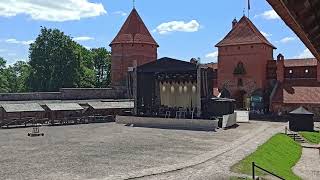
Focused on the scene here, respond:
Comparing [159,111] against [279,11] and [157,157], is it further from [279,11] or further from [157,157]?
[279,11]

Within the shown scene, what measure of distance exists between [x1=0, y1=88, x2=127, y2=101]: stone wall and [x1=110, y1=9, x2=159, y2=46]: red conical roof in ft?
17.9

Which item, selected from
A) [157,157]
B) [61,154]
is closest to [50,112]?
[61,154]

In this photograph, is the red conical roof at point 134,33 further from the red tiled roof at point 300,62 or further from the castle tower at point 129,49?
the red tiled roof at point 300,62

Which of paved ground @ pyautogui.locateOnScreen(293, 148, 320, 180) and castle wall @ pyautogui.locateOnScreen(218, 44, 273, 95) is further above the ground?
castle wall @ pyautogui.locateOnScreen(218, 44, 273, 95)

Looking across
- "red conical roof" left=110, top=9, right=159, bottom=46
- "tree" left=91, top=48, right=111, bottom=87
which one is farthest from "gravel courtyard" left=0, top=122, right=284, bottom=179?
"tree" left=91, top=48, right=111, bottom=87

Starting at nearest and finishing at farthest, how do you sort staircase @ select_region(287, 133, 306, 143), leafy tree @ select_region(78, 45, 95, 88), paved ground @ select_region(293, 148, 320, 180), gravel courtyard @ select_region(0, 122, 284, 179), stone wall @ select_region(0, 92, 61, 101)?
gravel courtyard @ select_region(0, 122, 284, 179) < paved ground @ select_region(293, 148, 320, 180) < staircase @ select_region(287, 133, 306, 143) < stone wall @ select_region(0, 92, 61, 101) < leafy tree @ select_region(78, 45, 95, 88)

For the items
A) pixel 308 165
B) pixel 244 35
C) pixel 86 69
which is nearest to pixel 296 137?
pixel 308 165

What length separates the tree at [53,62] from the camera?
44.9 metres

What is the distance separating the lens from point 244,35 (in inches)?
1489

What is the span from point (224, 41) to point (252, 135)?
18158 mm

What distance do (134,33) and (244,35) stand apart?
1158 centimetres

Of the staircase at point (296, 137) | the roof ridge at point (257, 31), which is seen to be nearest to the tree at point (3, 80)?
the roof ridge at point (257, 31)

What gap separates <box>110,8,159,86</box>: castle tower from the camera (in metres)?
40.2

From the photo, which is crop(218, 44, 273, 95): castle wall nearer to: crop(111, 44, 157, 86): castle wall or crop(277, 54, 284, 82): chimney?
crop(277, 54, 284, 82): chimney
